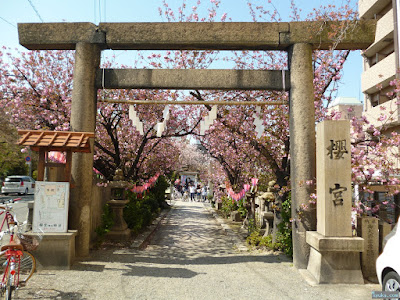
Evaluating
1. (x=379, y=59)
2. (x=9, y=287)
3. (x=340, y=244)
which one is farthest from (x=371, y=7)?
(x=9, y=287)

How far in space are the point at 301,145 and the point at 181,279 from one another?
3.86 m

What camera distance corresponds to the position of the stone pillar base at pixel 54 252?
634 cm

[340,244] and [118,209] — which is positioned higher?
[118,209]

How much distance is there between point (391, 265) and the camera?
442 centimetres

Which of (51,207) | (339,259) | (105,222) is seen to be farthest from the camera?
(105,222)

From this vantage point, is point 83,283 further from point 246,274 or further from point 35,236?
point 246,274

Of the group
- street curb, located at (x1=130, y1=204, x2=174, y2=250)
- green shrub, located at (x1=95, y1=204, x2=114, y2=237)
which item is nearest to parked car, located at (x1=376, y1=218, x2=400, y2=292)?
street curb, located at (x1=130, y1=204, x2=174, y2=250)

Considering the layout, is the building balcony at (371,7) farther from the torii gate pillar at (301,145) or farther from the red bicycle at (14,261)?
the red bicycle at (14,261)

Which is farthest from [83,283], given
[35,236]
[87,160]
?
[87,160]

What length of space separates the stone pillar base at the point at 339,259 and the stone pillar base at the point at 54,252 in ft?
16.5

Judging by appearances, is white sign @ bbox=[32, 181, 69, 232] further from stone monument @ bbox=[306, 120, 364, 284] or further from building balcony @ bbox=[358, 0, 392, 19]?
building balcony @ bbox=[358, 0, 392, 19]

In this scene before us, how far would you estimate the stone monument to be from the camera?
5.77 m

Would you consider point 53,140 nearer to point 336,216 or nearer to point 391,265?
point 336,216

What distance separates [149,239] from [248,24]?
27.0ft
